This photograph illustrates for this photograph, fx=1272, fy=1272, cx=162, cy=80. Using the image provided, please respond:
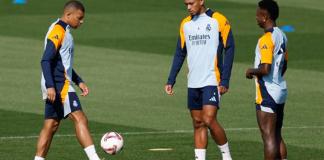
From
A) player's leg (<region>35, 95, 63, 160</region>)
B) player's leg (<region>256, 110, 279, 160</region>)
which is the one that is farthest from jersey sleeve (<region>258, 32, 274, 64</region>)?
player's leg (<region>35, 95, 63, 160</region>)

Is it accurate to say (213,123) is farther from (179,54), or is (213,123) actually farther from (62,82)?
(62,82)

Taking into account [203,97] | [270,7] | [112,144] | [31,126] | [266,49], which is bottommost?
[31,126]

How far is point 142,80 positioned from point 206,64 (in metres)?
10.9

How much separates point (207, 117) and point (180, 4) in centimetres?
2633

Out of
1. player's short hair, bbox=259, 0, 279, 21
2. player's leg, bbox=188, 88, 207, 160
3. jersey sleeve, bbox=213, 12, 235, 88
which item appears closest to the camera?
player's short hair, bbox=259, 0, 279, 21

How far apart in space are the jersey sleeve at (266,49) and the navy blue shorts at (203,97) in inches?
51.3

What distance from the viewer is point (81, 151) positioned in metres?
18.9

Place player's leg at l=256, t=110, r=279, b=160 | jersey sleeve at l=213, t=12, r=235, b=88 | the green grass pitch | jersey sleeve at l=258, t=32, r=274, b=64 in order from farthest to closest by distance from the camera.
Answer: the green grass pitch, jersey sleeve at l=213, t=12, r=235, b=88, player's leg at l=256, t=110, r=279, b=160, jersey sleeve at l=258, t=32, r=274, b=64

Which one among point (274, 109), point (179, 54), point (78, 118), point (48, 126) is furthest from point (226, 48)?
point (48, 126)

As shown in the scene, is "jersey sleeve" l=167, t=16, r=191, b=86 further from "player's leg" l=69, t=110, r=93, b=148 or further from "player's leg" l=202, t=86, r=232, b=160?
"player's leg" l=69, t=110, r=93, b=148

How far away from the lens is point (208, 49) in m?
16.9

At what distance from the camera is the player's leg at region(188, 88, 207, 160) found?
56.2ft

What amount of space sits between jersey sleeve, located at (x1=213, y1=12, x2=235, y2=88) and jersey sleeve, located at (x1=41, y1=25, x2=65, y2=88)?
2.12 m

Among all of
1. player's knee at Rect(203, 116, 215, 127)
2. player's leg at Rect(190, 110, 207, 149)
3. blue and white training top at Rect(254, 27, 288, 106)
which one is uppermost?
blue and white training top at Rect(254, 27, 288, 106)
